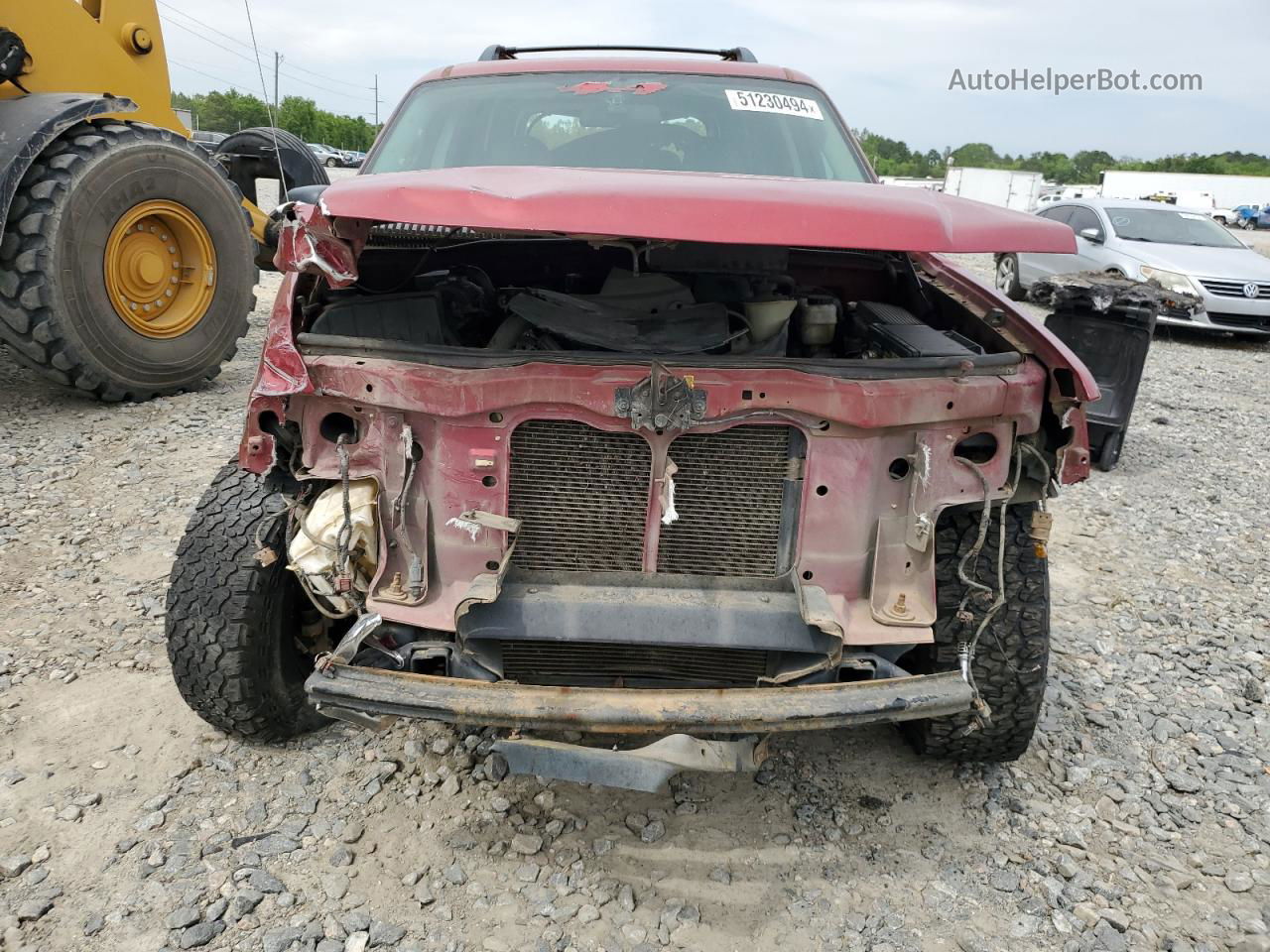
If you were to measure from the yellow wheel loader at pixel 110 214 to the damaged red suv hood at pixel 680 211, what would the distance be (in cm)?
346

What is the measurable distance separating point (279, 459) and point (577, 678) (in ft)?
3.08

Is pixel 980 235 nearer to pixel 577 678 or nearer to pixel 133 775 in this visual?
pixel 577 678

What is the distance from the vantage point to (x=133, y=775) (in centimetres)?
245

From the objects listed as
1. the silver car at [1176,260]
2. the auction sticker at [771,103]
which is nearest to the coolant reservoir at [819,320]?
the auction sticker at [771,103]

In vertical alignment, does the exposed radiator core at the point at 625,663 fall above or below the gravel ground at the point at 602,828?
above

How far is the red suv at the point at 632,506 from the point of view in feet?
6.41

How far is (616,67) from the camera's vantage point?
3.57m

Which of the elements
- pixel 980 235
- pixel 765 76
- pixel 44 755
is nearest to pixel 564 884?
pixel 44 755

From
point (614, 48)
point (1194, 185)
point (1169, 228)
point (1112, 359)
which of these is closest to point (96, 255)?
point (614, 48)

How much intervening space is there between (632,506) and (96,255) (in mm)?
3990

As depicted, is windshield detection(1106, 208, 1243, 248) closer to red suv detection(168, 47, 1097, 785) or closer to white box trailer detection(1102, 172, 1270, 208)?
red suv detection(168, 47, 1097, 785)

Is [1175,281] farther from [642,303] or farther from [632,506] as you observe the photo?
[632,506]

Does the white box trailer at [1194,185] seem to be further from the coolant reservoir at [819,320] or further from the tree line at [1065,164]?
the coolant reservoir at [819,320]

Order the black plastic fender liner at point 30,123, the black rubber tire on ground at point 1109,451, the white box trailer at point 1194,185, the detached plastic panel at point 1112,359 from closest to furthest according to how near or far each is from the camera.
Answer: the black plastic fender liner at point 30,123 < the detached plastic panel at point 1112,359 < the black rubber tire on ground at point 1109,451 < the white box trailer at point 1194,185
